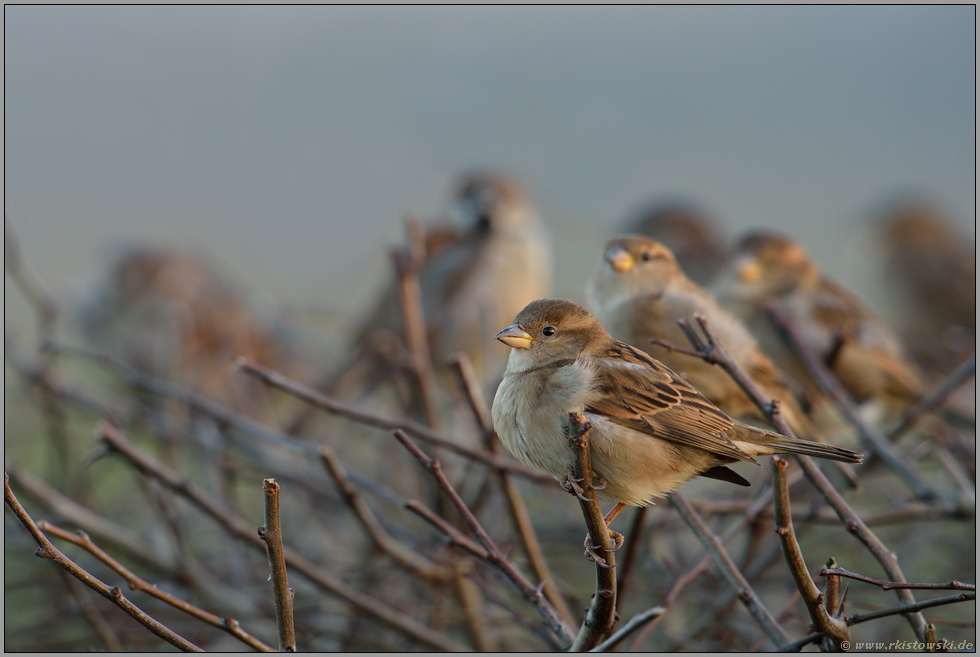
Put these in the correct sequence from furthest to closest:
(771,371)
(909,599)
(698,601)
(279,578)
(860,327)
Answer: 1. (860,327)
2. (698,601)
3. (771,371)
4. (909,599)
5. (279,578)

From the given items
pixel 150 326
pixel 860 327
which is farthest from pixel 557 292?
pixel 150 326

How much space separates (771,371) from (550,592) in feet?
2.23

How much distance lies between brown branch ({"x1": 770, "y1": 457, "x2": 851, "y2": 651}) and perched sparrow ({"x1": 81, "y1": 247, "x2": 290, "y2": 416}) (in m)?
3.07

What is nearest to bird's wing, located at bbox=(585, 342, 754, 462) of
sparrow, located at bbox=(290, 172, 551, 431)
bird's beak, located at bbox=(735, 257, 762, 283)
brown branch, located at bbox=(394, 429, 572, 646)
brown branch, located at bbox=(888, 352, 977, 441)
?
brown branch, located at bbox=(394, 429, 572, 646)

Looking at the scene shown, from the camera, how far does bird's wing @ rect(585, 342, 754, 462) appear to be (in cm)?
123

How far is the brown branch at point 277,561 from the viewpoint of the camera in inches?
40.3

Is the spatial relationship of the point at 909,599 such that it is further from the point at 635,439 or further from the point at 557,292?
the point at 557,292

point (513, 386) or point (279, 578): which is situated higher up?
point (513, 386)

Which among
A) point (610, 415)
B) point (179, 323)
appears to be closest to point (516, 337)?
point (610, 415)

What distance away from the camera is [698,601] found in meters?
2.33

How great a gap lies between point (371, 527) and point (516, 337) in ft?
2.67

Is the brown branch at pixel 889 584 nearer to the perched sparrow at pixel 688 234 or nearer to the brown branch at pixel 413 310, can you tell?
the brown branch at pixel 413 310

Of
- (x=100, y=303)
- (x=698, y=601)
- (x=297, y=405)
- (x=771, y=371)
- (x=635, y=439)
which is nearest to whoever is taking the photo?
(x=635, y=439)

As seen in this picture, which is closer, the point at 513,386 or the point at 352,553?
the point at 513,386
